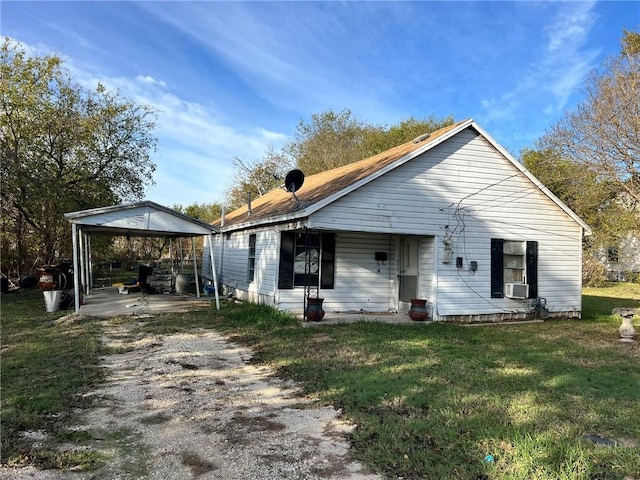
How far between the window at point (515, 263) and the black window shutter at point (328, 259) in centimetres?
404

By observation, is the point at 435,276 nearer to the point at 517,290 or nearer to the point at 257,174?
the point at 517,290

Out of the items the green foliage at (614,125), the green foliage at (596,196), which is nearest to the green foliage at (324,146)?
the green foliage at (596,196)

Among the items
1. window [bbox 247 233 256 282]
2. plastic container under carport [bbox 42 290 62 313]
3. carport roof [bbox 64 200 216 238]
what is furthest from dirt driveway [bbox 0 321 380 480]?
window [bbox 247 233 256 282]

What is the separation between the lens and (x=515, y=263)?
11164 mm

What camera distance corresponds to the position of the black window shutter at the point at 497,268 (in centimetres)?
1082

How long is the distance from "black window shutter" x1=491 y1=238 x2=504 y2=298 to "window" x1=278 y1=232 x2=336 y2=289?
13.2ft

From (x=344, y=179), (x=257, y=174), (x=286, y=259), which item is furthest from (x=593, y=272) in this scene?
(x=257, y=174)

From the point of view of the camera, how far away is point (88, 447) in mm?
3461

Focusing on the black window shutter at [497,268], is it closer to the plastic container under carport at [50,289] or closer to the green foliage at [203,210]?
the plastic container under carport at [50,289]

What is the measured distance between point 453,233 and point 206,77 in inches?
A: 369

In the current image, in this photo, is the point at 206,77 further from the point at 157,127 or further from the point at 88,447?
the point at 88,447

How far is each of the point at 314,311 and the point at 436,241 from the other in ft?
11.1

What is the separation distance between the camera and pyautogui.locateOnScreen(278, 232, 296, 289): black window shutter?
10367 millimetres

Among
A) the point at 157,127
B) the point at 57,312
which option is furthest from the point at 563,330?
the point at 157,127
